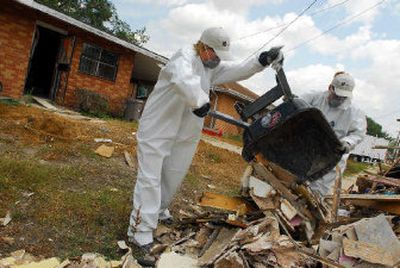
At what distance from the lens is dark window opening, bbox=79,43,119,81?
1359 cm

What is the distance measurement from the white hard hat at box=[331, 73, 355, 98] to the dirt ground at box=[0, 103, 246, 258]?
2270 millimetres

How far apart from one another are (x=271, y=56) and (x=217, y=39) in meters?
0.52

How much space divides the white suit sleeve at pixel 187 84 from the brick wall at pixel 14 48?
379 inches

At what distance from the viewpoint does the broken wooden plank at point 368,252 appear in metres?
3.20

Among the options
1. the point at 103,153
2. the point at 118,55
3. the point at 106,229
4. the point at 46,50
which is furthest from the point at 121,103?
the point at 106,229

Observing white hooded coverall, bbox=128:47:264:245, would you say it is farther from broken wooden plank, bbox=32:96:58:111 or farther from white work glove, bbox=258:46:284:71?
broken wooden plank, bbox=32:96:58:111

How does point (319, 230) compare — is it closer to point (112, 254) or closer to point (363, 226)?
point (363, 226)

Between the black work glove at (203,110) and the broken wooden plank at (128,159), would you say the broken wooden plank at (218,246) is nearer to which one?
the black work glove at (203,110)

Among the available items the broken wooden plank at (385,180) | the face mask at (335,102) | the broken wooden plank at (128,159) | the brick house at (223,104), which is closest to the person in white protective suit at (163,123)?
the face mask at (335,102)

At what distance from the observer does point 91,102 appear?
527 inches

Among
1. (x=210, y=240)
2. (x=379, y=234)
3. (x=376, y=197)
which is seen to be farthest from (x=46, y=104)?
(x=379, y=234)

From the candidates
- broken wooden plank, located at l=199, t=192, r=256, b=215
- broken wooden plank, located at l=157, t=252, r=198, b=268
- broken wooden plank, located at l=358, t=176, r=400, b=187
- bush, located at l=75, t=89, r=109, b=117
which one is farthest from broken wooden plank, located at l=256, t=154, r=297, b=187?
bush, located at l=75, t=89, r=109, b=117

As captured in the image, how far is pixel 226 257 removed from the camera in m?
3.05

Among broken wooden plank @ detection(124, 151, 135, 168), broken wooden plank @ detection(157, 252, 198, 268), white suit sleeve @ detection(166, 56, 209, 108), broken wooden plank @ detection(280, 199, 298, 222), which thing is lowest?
broken wooden plank @ detection(157, 252, 198, 268)
